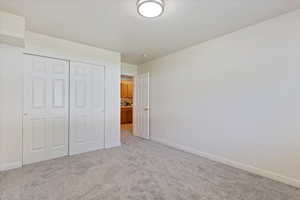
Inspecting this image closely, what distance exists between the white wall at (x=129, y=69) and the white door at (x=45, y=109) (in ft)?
6.14

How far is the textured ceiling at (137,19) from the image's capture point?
1942 mm

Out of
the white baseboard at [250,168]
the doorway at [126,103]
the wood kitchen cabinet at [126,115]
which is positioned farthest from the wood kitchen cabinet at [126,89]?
the white baseboard at [250,168]

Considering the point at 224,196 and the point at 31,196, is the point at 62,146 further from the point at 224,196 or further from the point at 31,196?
the point at 224,196

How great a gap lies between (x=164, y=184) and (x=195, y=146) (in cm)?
146

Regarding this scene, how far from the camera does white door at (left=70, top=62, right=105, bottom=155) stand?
3193mm

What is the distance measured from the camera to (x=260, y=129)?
7.59 feet

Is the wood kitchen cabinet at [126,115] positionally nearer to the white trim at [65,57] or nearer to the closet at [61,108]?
the closet at [61,108]

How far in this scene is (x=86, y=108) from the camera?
3357 mm

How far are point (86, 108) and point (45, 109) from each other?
768mm

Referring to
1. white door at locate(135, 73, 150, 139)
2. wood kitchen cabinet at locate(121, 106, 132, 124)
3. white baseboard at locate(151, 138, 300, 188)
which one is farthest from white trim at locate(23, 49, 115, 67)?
wood kitchen cabinet at locate(121, 106, 132, 124)

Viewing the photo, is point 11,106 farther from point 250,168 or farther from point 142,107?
point 250,168

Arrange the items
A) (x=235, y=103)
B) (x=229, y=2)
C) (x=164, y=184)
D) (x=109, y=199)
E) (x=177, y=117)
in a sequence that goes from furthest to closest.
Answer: (x=177, y=117), (x=235, y=103), (x=164, y=184), (x=229, y=2), (x=109, y=199)

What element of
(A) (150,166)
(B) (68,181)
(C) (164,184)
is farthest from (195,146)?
(B) (68,181)

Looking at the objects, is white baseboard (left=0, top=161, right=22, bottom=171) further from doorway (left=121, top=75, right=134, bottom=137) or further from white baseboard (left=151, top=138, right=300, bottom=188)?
doorway (left=121, top=75, right=134, bottom=137)
